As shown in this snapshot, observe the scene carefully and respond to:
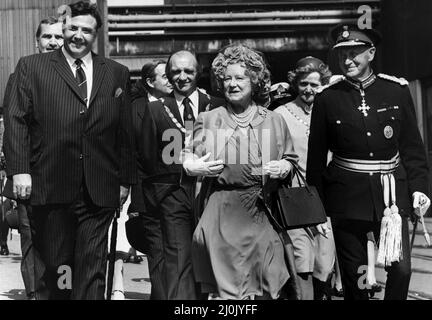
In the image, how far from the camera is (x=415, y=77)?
15.5m

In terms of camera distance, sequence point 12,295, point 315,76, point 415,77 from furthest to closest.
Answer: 1. point 415,77
2. point 12,295
3. point 315,76

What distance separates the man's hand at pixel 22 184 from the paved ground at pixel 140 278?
8.53ft

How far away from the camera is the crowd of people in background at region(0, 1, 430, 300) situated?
6.47 meters

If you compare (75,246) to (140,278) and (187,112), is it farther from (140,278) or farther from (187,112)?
(140,278)

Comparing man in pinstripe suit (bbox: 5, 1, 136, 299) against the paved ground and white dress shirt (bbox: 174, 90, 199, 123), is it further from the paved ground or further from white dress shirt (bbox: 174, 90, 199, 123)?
the paved ground

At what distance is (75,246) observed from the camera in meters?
6.77

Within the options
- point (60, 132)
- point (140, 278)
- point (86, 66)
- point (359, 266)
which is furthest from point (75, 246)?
point (140, 278)

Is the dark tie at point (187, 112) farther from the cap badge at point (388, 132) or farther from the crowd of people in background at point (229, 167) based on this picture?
the cap badge at point (388, 132)

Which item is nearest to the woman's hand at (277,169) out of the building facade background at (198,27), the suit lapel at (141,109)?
the suit lapel at (141,109)

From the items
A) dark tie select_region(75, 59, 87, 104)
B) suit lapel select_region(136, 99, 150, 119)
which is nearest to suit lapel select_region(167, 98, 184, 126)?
suit lapel select_region(136, 99, 150, 119)

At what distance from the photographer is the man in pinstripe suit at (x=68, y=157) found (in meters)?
6.71

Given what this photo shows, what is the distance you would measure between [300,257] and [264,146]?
3.97ft
